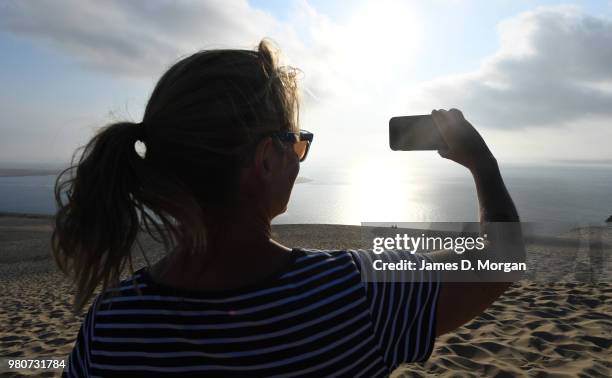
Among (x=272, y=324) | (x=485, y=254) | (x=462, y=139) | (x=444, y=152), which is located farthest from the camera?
(x=444, y=152)

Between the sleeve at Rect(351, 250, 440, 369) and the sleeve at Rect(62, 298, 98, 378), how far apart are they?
68 cm

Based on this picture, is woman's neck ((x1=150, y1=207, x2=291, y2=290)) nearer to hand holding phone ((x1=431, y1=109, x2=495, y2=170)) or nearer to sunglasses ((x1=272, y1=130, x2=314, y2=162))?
sunglasses ((x1=272, y1=130, x2=314, y2=162))

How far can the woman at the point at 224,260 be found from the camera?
94cm

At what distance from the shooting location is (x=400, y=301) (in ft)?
3.27

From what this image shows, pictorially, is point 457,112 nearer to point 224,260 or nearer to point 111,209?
point 224,260

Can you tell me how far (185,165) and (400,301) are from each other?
629mm

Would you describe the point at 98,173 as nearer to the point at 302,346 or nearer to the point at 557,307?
the point at 302,346

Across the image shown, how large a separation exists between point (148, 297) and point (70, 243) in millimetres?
304

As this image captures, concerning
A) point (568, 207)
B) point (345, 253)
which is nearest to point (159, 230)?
point (345, 253)

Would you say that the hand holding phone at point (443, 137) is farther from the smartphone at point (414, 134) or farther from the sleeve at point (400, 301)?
the sleeve at point (400, 301)

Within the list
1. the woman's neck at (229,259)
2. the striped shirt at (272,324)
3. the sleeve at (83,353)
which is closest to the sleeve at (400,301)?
the striped shirt at (272,324)

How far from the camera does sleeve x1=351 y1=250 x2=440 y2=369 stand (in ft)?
3.25

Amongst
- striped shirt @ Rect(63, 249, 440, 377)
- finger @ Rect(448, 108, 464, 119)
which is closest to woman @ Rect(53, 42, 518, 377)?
striped shirt @ Rect(63, 249, 440, 377)

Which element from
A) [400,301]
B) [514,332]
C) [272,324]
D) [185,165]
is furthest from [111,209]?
[514,332]
